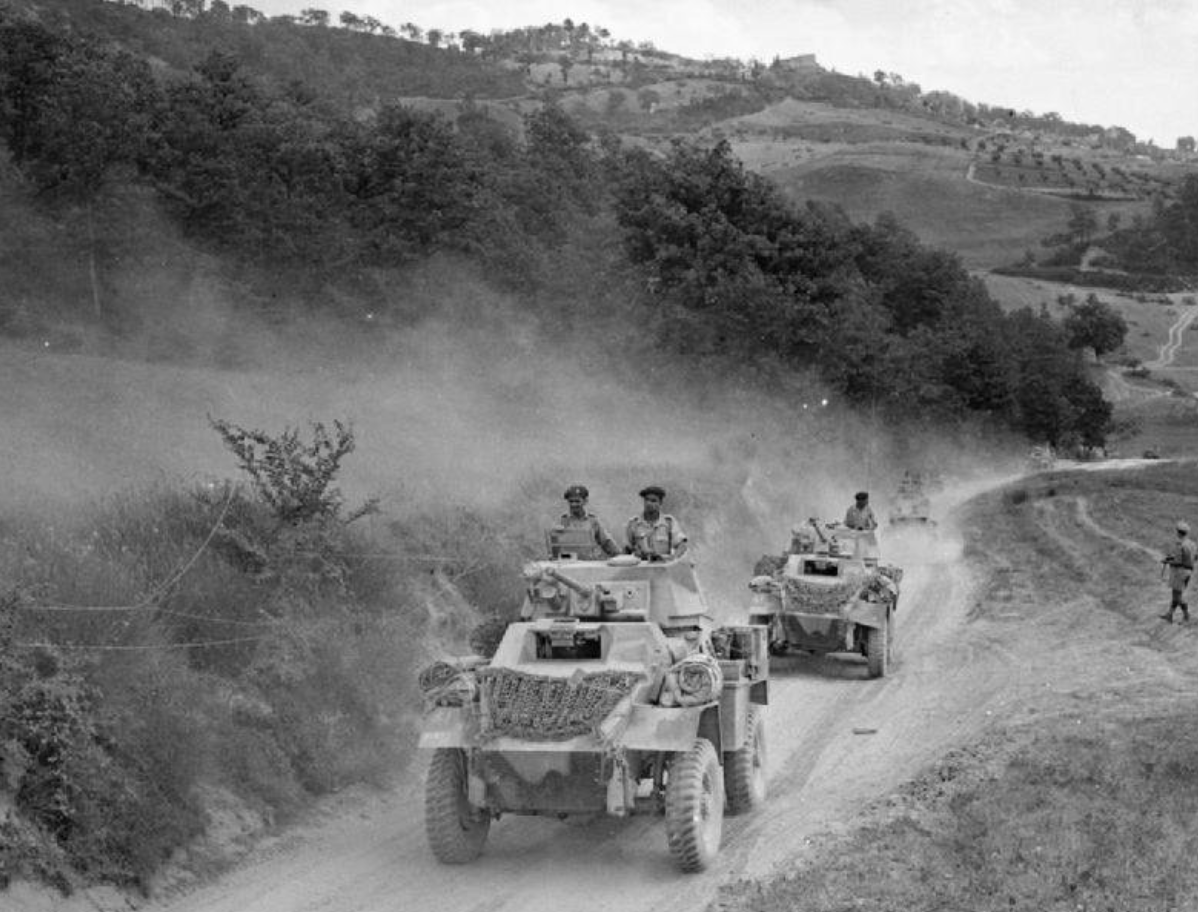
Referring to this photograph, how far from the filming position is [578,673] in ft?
44.1

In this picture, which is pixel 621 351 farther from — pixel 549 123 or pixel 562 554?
pixel 562 554

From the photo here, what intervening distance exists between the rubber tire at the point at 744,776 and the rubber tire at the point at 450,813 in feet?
8.67

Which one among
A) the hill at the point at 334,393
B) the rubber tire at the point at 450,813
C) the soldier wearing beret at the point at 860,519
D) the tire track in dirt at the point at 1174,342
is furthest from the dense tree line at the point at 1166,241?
the rubber tire at the point at 450,813

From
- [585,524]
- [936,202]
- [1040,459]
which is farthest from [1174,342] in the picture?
[585,524]

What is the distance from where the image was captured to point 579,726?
13117mm

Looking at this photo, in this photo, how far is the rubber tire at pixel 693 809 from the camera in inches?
511

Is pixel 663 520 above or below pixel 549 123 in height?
below

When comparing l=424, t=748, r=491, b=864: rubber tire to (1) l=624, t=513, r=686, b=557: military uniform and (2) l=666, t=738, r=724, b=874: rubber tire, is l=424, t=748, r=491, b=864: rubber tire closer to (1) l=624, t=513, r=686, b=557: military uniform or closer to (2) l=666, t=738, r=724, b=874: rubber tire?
(2) l=666, t=738, r=724, b=874: rubber tire

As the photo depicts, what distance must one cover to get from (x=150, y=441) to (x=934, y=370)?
51.4m

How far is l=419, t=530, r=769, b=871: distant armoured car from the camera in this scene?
13062 millimetres

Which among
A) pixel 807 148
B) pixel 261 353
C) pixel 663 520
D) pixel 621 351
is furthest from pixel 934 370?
pixel 807 148

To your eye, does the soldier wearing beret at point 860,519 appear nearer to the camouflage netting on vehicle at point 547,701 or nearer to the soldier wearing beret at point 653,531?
the soldier wearing beret at point 653,531

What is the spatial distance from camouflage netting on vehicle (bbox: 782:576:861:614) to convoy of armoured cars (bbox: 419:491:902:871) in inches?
286

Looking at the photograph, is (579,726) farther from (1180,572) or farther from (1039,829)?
(1180,572)
